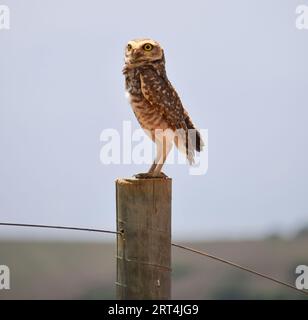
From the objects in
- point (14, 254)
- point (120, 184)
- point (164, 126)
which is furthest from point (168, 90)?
point (14, 254)

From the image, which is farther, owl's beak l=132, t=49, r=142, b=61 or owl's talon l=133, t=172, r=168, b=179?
owl's beak l=132, t=49, r=142, b=61

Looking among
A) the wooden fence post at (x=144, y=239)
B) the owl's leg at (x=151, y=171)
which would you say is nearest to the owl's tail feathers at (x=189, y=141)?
the owl's leg at (x=151, y=171)

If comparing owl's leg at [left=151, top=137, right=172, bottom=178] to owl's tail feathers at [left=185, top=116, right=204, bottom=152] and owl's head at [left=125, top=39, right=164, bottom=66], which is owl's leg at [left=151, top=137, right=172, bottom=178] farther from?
owl's head at [left=125, top=39, right=164, bottom=66]

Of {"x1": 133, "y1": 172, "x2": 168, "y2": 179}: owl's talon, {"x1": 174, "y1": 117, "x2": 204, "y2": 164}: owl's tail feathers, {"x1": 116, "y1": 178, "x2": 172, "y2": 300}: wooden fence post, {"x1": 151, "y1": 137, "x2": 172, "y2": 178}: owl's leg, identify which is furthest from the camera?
{"x1": 174, "y1": 117, "x2": 204, "y2": 164}: owl's tail feathers

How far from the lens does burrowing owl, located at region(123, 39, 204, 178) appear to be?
7.57 meters

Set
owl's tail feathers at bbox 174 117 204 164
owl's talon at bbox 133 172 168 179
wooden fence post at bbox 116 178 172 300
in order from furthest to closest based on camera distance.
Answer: owl's tail feathers at bbox 174 117 204 164
owl's talon at bbox 133 172 168 179
wooden fence post at bbox 116 178 172 300

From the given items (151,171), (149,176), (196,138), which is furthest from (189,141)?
(149,176)

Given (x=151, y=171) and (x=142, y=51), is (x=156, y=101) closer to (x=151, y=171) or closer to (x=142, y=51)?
(x=142, y=51)

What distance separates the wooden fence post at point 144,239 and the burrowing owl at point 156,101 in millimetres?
1412

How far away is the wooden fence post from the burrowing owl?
4.63 feet

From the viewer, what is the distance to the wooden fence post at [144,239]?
602 cm

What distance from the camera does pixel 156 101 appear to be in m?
7.60

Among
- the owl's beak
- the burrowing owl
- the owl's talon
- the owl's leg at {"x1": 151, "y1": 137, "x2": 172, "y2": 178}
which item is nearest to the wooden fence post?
the owl's talon
